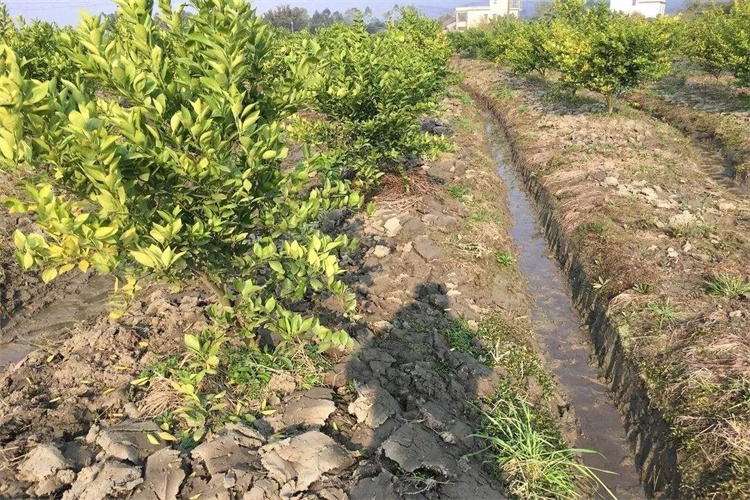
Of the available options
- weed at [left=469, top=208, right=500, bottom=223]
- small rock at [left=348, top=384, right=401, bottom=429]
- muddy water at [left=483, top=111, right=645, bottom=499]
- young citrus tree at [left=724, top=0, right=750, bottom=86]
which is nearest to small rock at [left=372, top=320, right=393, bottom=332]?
small rock at [left=348, top=384, right=401, bottom=429]

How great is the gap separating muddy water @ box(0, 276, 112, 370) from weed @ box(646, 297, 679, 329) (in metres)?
8.14

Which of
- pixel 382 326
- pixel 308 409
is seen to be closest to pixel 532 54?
pixel 382 326

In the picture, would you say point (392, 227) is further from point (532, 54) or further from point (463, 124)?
point (532, 54)

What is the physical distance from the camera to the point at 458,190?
1150 cm

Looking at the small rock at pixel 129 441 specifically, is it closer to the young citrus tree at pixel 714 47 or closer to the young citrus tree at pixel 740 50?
the young citrus tree at pixel 740 50

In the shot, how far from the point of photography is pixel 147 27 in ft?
11.9

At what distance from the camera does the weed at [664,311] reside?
683 centimetres

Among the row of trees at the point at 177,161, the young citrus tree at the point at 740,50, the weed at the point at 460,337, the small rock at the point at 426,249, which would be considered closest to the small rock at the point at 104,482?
the row of trees at the point at 177,161

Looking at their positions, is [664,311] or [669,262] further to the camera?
[669,262]

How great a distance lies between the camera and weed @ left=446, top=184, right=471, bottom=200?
37.3 feet

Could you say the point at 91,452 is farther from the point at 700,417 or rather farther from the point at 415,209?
the point at 415,209

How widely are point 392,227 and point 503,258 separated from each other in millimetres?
2163

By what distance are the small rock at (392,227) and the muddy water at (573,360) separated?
276 centimetres

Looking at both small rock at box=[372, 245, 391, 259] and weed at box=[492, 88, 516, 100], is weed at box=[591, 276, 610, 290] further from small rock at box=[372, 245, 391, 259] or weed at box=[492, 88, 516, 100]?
weed at box=[492, 88, 516, 100]
